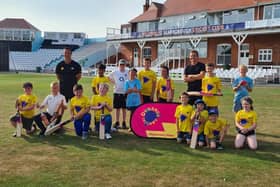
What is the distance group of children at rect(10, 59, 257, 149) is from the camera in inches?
254

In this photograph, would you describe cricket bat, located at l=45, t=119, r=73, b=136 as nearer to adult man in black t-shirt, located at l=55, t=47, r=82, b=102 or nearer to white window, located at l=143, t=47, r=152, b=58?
adult man in black t-shirt, located at l=55, t=47, r=82, b=102

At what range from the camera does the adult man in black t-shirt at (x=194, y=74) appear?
700cm

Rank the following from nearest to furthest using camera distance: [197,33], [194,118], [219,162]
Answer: [219,162]
[194,118]
[197,33]

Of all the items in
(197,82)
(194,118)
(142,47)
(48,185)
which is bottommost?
(48,185)

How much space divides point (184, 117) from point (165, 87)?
1189 mm

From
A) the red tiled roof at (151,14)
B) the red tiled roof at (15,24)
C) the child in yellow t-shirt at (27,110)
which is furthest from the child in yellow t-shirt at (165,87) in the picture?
the red tiled roof at (15,24)

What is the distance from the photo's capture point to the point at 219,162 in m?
5.34

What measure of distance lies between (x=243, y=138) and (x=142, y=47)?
3800 cm

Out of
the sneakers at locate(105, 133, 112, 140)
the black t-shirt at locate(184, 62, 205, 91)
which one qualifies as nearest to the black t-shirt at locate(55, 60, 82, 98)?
the sneakers at locate(105, 133, 112, 140)

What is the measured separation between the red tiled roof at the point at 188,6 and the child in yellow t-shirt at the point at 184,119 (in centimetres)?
2994

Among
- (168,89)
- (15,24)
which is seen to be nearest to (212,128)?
(168,89)

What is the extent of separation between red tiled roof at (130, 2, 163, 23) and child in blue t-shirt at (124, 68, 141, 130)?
39.4 metres

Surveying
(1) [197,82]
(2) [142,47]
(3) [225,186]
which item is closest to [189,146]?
(1) [197,82]

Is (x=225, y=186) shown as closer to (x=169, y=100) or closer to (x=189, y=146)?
(x=189, y=146)
